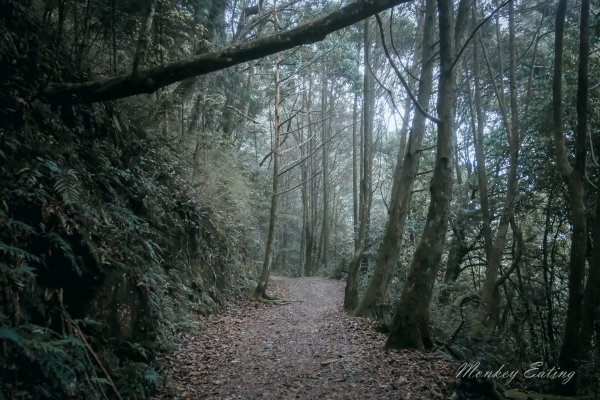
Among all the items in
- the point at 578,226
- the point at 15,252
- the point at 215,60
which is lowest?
the point at 15,252

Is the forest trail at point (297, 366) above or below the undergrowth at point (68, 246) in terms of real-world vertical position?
below

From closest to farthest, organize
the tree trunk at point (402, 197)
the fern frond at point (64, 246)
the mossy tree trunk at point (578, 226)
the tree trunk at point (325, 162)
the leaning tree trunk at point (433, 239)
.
Answer: the fern frond at point (64, 246) → the mossy tree trunk at point (578, 226) → the leaning tree trunk at point (433, 239) → the tree trunk at point (402, 197) → the tree trunk at point (325, 162)

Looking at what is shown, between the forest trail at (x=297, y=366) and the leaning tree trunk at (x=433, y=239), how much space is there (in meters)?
0.37

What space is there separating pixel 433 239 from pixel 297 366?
304cm

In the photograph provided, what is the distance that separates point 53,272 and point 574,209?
7.06 meters

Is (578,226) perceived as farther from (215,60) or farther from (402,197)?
(215,60)

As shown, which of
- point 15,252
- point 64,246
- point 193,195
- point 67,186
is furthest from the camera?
point 193,195

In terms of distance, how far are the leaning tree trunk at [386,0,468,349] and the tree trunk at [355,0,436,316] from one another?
230 centimetres

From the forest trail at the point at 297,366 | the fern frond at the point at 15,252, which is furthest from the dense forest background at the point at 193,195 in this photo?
the forest trail at the point at 297,366

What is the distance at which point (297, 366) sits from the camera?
6285 millimetres

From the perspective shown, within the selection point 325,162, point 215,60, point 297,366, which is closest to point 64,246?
point 215,60

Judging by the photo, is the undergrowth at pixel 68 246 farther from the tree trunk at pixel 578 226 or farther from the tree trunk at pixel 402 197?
the tree trunk at pixel 578 226

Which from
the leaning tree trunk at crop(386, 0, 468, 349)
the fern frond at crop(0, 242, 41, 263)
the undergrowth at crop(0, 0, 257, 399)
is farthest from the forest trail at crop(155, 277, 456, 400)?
the fern frond at crop(0, 242, 41, 263)

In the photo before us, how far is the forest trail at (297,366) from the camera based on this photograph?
5090mm
